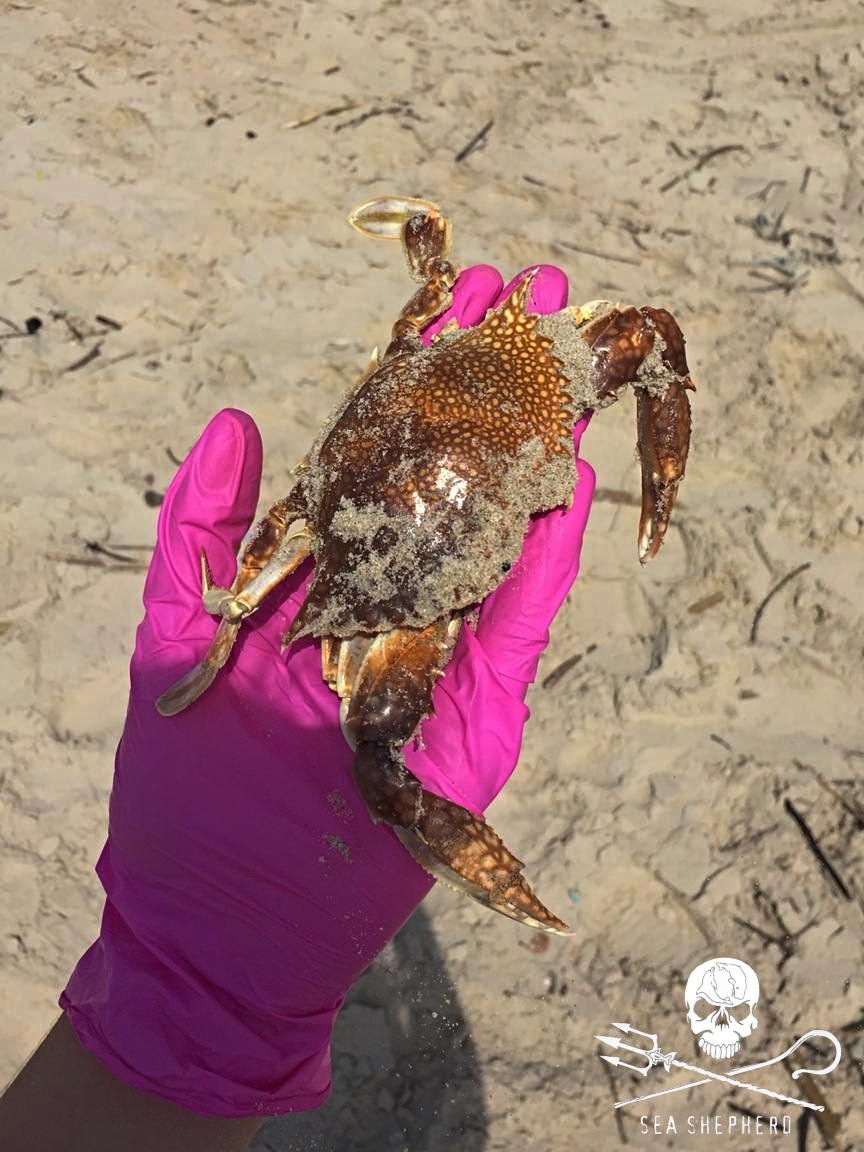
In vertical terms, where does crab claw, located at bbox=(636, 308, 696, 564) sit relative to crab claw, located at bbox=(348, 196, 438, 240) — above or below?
below

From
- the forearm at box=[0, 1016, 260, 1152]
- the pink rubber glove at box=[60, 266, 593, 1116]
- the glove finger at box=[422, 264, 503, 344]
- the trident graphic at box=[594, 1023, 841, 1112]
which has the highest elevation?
the glove finger at box=[422, 264, 503, 344]

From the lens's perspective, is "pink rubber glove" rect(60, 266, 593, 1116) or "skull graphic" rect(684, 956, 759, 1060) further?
"skull graphic" rect(684, 956, 759, 1060)

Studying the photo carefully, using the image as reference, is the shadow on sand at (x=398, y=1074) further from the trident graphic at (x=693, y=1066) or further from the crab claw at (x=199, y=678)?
the crab claw at (x=199, y=678)

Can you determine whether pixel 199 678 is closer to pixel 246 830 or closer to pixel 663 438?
pixel 246 830

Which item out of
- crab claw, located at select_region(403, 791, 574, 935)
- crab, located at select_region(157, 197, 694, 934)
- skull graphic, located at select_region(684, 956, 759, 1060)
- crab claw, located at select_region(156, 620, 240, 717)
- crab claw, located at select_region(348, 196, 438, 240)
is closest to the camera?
crab claw, located at select_region(403, 791, 574, 935)

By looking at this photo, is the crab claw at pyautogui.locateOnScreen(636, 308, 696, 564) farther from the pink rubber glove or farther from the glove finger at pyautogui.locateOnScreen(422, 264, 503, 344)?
the glove finger at pyautogui.locateOnScreen(422, 264, 503, 344)

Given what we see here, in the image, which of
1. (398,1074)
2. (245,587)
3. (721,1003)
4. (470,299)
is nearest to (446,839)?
(245,587)

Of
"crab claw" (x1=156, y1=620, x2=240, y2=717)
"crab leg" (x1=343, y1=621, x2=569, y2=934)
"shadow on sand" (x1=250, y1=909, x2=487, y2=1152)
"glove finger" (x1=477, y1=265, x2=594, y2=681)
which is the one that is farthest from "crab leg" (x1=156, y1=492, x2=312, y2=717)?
"shadow on sand" (x1=250, y1=909, x2=487, y2=1152)
